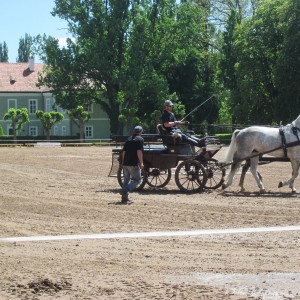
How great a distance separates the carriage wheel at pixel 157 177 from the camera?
73.9 feet

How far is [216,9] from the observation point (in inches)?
3228

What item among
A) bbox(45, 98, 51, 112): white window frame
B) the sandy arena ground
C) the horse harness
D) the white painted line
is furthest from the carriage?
bbox(45, 98, 51, 112): white window frame

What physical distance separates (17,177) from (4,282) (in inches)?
723

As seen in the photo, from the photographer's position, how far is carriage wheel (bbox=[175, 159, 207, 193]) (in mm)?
21469

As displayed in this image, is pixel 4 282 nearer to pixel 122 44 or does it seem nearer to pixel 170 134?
pixel 170 134

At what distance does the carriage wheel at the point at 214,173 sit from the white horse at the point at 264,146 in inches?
14.8

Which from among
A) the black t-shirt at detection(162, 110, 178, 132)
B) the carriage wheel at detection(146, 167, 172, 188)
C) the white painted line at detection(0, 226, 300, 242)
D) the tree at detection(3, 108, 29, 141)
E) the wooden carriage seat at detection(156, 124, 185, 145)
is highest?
the tree at detection(3, 108, 29, 141)

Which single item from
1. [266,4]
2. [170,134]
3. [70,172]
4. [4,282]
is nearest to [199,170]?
[170,134]

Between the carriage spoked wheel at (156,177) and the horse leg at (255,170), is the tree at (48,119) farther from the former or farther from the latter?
the horse leg at (255,170)

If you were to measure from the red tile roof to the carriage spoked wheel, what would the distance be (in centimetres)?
8151

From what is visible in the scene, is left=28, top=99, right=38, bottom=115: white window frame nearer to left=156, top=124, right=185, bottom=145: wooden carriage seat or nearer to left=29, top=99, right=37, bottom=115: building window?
left=29, top=99, right=37, bottom=115: building window

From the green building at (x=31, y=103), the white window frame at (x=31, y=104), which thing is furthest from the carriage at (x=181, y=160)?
the white window frame at (x=31, y=104)

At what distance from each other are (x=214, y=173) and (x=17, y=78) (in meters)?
85.7

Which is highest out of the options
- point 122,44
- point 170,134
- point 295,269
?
point 122,44
